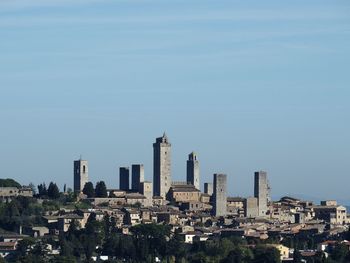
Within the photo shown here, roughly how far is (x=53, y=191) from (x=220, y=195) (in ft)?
29.1

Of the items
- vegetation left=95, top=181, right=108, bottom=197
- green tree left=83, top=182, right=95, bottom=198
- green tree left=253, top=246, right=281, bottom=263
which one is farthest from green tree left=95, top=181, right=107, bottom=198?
green tree left=253, top=246, right=281, bottom=263

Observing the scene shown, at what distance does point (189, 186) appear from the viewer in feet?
287

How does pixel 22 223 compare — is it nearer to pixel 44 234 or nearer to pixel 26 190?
pixel 44 234

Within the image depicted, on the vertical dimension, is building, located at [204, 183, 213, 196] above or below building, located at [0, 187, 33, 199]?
above

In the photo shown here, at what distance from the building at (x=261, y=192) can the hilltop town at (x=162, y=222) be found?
0.05 m

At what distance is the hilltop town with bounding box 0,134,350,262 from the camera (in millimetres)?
67562

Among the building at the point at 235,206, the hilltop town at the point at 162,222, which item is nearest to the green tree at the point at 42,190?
the hilltop town at the point at 162,222

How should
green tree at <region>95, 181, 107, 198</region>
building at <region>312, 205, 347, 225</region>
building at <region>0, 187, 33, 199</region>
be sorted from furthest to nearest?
building at <region>312, 205, 347, 225</region> < green tree at <region>95, 181, 107, 198</region> < building at <region>0, 187, 33, 199</region>

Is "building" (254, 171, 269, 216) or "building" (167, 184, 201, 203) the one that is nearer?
"building" (167, 184, 201, 203)

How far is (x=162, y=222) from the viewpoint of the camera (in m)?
78.5

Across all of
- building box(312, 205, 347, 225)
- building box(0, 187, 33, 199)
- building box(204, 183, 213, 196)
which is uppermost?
building box(204, 183, 213, 196)

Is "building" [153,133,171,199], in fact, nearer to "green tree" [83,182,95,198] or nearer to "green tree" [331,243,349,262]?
"green tree" [83,182,95,198]

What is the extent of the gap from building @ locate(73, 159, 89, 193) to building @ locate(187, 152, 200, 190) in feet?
19.7

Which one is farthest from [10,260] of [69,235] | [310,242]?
[310,242]
